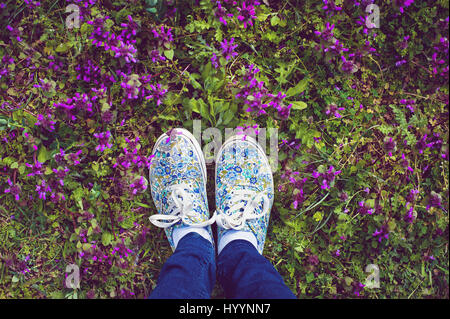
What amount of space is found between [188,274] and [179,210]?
0.67m

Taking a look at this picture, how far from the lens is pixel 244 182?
2475 mm

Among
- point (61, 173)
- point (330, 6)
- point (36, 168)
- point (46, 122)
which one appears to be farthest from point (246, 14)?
point (36, 168)

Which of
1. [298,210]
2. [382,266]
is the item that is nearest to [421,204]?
[382,266]

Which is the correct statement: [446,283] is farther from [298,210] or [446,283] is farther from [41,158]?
[41,158]

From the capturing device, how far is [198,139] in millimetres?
2475

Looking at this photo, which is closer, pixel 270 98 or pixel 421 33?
pixel 270 98

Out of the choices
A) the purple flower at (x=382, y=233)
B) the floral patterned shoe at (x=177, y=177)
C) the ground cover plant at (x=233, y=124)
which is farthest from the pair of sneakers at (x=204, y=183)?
the purple flower at (x=382, y=233)

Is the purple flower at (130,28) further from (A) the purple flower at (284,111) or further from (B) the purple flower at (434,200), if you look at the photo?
(B) the purple flower at (434,200)

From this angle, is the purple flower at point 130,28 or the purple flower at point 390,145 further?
the purple flower at point 390,145

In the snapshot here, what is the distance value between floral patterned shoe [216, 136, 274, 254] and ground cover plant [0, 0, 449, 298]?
132 millimetres

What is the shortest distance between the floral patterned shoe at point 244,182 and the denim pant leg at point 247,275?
0.32 m

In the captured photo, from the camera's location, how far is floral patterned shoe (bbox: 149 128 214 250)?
237 centimetres

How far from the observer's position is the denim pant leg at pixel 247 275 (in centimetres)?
159
